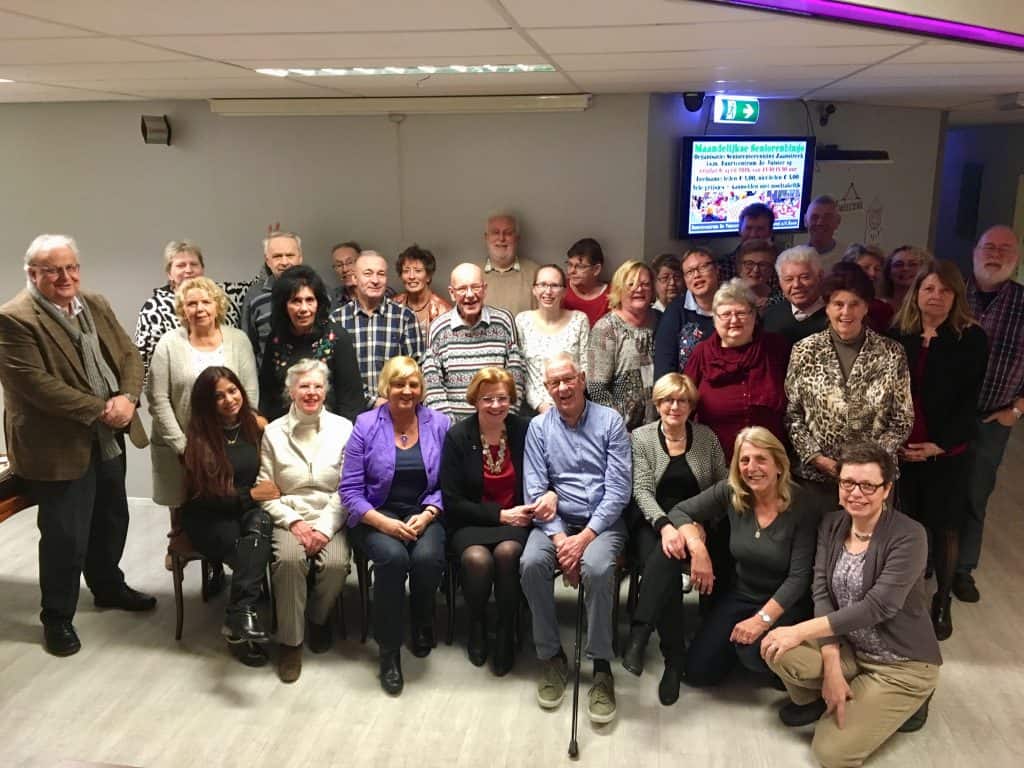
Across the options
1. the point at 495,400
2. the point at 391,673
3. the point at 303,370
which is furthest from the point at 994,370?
the point at 303,370

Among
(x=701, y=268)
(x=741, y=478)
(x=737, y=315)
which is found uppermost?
(x=701, y=268)

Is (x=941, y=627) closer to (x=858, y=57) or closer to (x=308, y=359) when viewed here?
(x=858, y=57)

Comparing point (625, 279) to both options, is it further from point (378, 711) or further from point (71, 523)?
point (71, 523)

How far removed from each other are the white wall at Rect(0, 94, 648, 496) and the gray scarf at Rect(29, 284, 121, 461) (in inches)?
63.3

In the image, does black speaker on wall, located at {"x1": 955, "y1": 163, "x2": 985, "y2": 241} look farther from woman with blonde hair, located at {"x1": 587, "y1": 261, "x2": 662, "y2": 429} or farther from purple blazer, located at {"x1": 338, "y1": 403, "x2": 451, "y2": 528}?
purple blazer, located at {"x1": 338, "y1": 403, "x2": 451, "y2": 528}

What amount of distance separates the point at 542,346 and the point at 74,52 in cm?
225

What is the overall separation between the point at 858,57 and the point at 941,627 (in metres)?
2.42

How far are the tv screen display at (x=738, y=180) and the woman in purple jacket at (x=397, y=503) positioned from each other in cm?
222

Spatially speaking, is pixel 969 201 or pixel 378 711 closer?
pixel 378 711

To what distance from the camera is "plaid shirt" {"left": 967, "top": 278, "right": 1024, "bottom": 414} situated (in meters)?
3.87

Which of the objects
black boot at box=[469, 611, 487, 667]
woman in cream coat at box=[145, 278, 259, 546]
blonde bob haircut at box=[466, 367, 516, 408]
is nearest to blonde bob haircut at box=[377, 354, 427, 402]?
blonde bob haircut at box=[466, 367, 516, 408]

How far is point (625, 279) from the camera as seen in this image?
4000mm

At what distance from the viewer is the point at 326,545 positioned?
11.6 feet

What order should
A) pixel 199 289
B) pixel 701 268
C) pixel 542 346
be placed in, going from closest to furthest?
pixel 199 289, pixel 701 268, pixel 542 346
